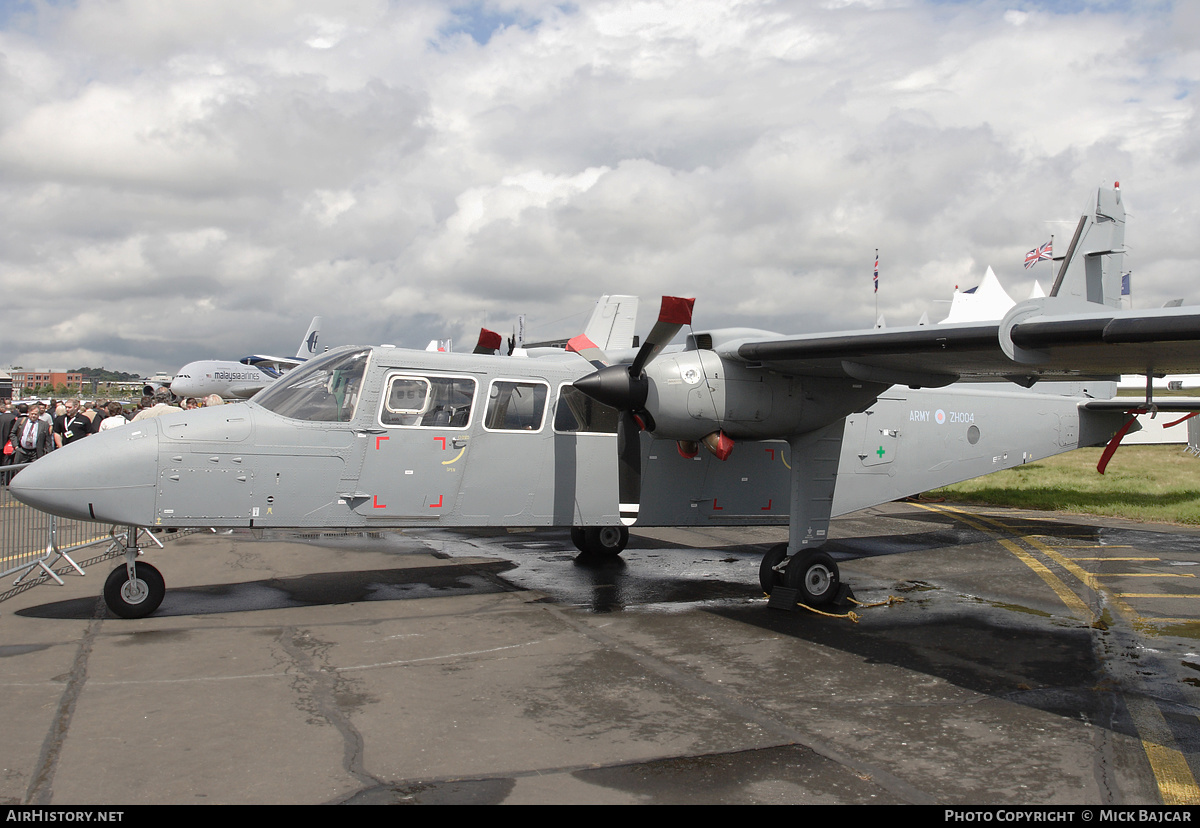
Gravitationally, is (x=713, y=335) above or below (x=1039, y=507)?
above

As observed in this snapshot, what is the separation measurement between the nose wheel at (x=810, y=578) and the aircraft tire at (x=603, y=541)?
11.5ft

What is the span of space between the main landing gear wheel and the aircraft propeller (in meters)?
3.08

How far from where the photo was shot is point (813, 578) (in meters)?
9.66

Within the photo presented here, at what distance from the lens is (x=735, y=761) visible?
5.19m

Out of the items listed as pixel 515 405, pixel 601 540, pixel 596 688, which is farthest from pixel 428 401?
pixel 601 540

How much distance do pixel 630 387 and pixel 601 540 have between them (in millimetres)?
4789

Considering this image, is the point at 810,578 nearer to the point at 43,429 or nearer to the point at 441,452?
the point at 441,452

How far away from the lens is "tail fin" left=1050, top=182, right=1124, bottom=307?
7613 mm

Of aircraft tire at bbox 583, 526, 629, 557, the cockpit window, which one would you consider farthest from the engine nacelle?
aircraft tire at bbox 583, 526, 629, 557

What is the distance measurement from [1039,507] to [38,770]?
2062 cm

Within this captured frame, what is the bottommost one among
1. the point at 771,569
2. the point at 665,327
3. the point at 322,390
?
the point at 771,569

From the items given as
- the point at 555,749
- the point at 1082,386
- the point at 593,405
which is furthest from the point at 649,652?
the point at 1082,386

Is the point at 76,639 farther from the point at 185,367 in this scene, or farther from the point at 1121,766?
the point at 185,367

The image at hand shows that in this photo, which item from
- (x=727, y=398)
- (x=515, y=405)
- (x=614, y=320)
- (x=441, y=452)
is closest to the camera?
Result: (x=727, y=398)
